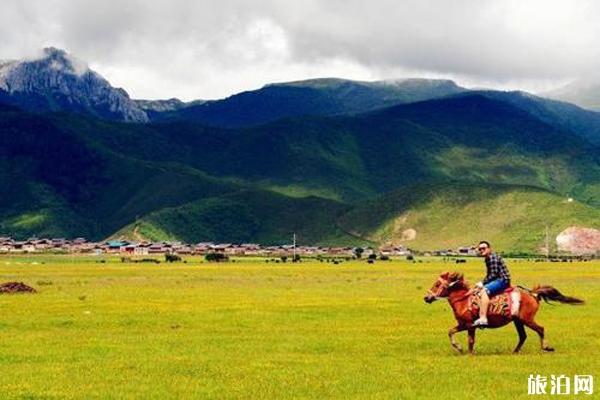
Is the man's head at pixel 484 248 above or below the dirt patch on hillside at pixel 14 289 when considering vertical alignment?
above

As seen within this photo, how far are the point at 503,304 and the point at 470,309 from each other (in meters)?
1.08

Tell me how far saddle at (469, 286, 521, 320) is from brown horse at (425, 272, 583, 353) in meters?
0.02

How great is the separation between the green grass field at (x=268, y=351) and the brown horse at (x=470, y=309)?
0.76 meters

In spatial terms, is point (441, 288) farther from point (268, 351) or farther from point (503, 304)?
point (268, 351)

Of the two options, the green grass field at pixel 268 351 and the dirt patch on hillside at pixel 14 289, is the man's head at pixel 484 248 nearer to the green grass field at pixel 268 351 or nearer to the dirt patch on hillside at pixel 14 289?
the green grass field at pixel 268 351

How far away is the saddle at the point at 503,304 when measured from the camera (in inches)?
1182

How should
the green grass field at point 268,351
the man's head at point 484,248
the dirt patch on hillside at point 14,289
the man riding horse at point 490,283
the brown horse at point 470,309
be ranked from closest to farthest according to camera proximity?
the green grass field at point 268,351, the man riding horse at point 490,283, the brown horse at point 470,309, the man's head at point 484,248, the dirt patch on hillside at point 14,289

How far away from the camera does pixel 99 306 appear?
177 ft

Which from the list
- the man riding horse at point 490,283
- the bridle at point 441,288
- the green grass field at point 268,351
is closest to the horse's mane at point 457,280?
the bridle at point 441,288

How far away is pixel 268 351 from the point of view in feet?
105

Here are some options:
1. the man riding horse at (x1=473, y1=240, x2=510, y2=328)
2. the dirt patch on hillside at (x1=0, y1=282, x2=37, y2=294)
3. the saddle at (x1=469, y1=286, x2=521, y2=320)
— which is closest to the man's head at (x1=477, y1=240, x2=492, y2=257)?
the man riding horse at (x1=473, y1=240, x2=510, y2=328)

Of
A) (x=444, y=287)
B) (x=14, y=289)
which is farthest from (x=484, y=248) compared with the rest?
(x=14, y=289)

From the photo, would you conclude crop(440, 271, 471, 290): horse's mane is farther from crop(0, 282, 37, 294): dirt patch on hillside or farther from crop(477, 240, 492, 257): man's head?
crop(0, 282, 37, 294): dirt patch on hillside

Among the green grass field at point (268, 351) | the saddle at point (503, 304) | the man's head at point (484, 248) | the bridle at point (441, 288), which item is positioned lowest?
the green grass field at point (268, 351)
